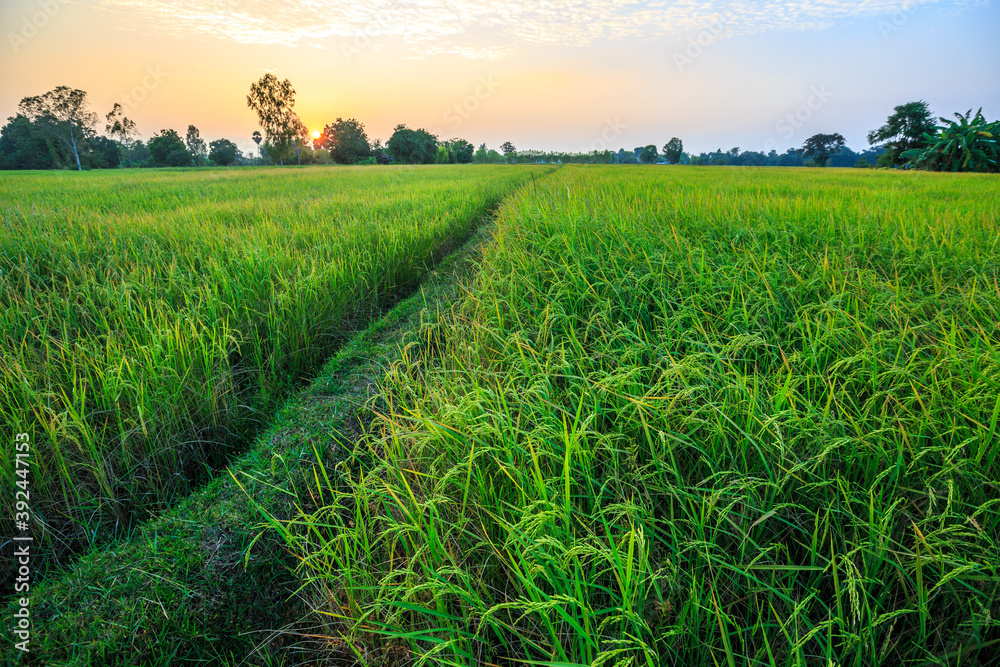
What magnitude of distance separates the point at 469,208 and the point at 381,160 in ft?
189

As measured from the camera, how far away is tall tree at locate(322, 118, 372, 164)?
190 feet

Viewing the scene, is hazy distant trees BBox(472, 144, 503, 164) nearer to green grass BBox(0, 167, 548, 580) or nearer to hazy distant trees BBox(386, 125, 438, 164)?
hazy distant trees BBox(386, 125, 438, 164)

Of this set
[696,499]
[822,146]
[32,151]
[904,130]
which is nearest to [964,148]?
[904,130]

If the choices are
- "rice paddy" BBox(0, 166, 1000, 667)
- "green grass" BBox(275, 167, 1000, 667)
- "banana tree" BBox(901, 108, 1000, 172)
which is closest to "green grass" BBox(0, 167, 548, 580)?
"rice paddy" BBox(0, 166, 1000, 667)

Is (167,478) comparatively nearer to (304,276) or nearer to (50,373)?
(50,373)

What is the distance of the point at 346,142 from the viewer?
190 ft

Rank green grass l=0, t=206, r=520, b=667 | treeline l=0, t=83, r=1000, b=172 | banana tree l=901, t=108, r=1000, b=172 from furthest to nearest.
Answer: treeline l=0, t=83, r=1000, b=172 < banana tree l=901, t=108, r=1000, b=172 < green grass l=0, t=206, r=520, b=667

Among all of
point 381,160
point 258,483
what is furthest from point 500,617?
point 381,160

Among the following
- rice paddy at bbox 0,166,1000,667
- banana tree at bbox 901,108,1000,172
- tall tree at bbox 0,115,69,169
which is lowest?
rice paddy at bbox 0,166,1000,667

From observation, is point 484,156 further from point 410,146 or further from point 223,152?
point 223,152

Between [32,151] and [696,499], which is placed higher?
[32,151]

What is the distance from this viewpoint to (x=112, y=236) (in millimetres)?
4098

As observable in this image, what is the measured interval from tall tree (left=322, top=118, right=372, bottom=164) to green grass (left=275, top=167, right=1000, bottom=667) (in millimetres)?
63782

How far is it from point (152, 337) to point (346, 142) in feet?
213
